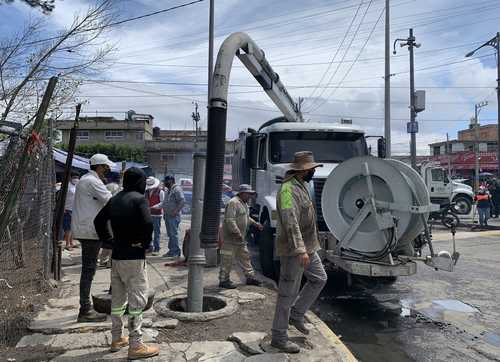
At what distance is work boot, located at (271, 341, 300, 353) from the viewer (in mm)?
4285

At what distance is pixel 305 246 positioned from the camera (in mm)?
4527

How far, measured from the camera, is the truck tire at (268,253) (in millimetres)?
7695

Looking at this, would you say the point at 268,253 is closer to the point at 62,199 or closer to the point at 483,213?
the point at 62,199

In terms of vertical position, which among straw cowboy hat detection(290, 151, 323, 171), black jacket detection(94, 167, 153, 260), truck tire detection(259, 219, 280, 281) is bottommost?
truck tire detection(259, 219, 280, 281)

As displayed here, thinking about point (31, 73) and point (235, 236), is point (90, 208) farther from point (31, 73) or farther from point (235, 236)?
point (31, 73)

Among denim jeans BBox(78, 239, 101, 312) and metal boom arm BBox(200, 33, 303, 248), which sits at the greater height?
metal boom arm BBox(200, 33, 303, 248)

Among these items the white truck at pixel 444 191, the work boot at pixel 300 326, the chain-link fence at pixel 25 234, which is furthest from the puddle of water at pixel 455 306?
the white truck at pixel 444 191

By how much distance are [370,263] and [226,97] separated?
2.86m

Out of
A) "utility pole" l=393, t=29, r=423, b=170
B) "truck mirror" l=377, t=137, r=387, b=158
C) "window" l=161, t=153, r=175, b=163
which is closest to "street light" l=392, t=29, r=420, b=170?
"utility pole" l=393, t=29, r=423, b=170

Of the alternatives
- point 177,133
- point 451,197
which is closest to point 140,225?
point 451,197

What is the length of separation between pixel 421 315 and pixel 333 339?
2.20 meters

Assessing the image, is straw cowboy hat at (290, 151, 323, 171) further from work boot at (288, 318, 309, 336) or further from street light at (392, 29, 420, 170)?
street light at (392, 29, 420, 170)

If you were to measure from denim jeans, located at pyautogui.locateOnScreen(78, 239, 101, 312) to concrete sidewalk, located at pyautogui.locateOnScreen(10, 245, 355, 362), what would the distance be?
225 millimetres

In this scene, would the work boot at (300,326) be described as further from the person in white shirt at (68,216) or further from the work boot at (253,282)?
the person in white shirt at (68,216)
